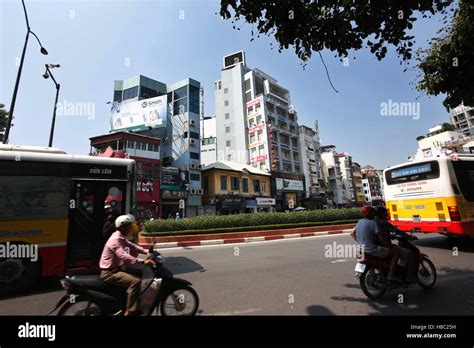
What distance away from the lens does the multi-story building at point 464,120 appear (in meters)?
54.7

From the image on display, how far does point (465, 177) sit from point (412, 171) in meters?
1.41

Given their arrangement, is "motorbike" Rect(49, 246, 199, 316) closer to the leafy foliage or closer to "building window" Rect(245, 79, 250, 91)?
the leafy foliage

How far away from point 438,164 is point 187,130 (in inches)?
1315

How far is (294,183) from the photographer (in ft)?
161

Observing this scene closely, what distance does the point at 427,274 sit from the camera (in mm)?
4906

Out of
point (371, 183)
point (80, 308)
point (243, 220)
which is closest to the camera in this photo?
point (80, 308)

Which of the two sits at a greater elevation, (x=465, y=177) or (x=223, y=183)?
(x=223, y=183)

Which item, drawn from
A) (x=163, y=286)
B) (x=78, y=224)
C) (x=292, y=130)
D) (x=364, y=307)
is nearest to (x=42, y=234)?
(x=78, y=224)

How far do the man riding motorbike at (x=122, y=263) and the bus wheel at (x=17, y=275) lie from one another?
10.9ft

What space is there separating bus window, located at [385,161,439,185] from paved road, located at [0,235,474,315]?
2474mm

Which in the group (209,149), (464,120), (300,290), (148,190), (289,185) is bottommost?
(300,290)

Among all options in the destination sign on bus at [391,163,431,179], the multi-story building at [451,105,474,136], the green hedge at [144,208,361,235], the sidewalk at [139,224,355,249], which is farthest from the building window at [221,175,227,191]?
the multi-story building at [451,105,474,136]

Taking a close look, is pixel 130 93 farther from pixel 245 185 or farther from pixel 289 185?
pixel 289 185

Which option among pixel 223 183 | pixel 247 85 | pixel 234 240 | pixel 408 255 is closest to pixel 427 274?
pixel 408 255
